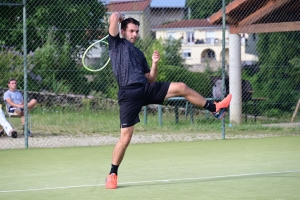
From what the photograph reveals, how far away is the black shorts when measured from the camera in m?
7.78

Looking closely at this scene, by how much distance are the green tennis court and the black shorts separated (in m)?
0.75

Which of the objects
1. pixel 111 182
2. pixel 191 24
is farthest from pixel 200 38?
pixel 111 182

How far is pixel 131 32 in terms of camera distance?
7918mm

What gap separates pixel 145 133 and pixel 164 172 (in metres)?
6.45

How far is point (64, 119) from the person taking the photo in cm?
1691

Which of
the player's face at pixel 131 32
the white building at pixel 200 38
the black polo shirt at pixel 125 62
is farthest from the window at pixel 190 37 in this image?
the black polo shirt at pixel 125 62

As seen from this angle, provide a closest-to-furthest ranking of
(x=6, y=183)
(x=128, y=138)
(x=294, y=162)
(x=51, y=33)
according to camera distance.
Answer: (x=128, y=138) → (x=6, y=183) → (x=294, y=162) → (x=51, y=33)

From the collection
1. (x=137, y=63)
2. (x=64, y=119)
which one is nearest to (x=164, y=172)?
(x=137, y=63)

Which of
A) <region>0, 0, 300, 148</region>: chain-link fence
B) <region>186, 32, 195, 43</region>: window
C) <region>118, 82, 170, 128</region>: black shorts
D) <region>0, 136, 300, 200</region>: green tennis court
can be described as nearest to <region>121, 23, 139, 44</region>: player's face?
<region>118, 82, 170, 128</region>: black shorts

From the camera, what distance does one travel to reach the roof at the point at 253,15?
52.9ft

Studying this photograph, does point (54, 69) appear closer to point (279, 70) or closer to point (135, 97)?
point (279, 70)

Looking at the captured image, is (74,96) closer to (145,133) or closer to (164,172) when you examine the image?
(145,133)

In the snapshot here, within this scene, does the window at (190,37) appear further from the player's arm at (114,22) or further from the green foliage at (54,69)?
the player's arm at (114,22)

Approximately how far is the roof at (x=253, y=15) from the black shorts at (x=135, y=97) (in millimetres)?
8659
